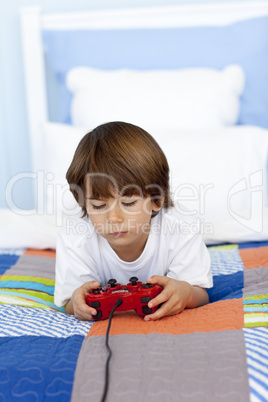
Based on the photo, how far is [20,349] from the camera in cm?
80

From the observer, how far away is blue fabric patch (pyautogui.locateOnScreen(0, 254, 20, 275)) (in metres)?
1.33

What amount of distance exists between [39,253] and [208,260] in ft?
1.87

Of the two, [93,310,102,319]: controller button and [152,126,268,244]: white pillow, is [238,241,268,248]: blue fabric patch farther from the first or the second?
[93,310,102,319]: controller button

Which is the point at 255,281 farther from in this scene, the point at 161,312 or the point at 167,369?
the point at 167,369

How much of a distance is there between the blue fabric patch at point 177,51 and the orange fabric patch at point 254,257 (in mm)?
850

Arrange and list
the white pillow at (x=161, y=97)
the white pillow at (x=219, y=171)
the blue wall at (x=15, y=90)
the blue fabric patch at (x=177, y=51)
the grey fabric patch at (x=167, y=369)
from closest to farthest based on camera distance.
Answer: the grey fabric patch at (x=167, y=369), the white pillow at (x=219, y=171), the white pillow at (x=161, y=97), the blue fabric patch at (x=177, y=51), the blue wall at (x=15, y=90)

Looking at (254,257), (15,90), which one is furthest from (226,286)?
(15,90)

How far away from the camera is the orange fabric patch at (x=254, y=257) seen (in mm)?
1235

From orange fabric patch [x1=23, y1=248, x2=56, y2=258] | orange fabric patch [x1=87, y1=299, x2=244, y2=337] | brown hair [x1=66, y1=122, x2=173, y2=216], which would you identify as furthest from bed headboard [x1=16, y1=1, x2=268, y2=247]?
orange fabric patch [x1=87, y1=299, x2=244, y2=337]

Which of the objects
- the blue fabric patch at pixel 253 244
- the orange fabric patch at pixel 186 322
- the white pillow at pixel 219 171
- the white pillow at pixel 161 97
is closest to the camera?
the orange fabric patch at pixel 186 322

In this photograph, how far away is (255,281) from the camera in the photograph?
1120mm

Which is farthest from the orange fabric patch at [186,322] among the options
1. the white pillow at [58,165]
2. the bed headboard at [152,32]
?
the bed headboard at [152,32]

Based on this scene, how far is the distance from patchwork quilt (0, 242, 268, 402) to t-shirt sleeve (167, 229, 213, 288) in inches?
3.4

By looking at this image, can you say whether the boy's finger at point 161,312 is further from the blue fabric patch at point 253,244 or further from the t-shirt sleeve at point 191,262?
the blue fabric patch at point 253,244
